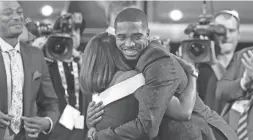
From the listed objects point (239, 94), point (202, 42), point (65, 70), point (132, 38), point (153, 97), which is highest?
point (132, 38)

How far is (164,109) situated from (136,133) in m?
0.13

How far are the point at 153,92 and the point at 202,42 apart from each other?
179cm

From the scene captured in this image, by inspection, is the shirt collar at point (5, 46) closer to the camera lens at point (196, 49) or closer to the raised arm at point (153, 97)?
the raised arm at point (153, 97)

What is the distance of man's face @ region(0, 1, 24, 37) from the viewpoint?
2759 mm

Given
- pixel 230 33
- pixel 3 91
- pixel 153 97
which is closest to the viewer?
pixel 153 97

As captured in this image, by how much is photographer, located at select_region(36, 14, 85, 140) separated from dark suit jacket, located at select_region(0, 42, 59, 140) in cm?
50

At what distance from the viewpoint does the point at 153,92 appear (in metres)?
1.98

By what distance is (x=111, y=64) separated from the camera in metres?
2.11

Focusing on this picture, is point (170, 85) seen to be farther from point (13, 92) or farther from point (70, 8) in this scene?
point (70, 8)

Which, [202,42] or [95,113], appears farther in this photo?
[202,42]

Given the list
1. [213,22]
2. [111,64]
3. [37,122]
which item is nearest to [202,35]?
[213,22]

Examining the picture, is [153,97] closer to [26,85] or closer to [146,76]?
[146,76]

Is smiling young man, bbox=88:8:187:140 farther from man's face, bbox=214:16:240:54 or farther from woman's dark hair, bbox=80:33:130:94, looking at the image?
man's face, bbox=214:16:240:54

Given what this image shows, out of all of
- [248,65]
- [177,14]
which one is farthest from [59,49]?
[177,14]
